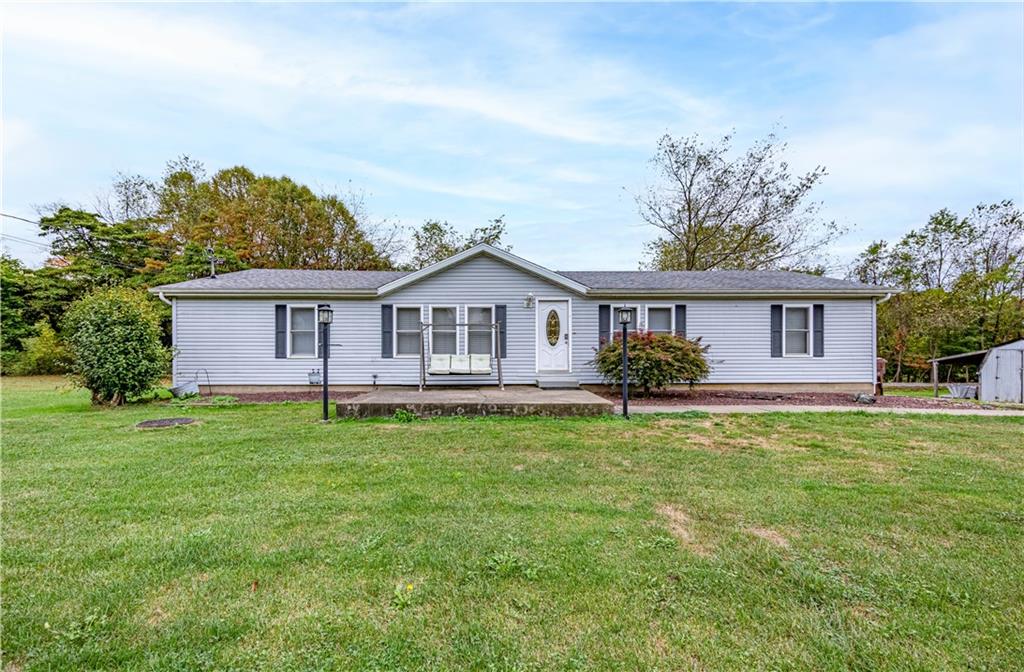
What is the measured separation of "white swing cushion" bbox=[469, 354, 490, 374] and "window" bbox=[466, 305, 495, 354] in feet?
1.17

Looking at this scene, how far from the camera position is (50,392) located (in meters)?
12.8

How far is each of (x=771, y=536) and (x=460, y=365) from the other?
844cm

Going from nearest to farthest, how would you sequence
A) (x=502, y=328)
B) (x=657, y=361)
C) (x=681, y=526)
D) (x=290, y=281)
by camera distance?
(x=681, y=526), (x=657, y=361), (x=502, y=328), (x=290, y=281)

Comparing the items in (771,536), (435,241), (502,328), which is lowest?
(771,536)

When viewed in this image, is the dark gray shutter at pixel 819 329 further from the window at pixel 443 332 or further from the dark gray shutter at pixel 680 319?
the window at pixel 443 332

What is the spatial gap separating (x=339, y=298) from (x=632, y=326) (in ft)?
24.8

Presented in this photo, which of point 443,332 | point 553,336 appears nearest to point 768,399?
point 553,336

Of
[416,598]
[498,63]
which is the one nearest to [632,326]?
[498,63]

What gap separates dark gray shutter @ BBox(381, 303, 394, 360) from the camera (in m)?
11.6

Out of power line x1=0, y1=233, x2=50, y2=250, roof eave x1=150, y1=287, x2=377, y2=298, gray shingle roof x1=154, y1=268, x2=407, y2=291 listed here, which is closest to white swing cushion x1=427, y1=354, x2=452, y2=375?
roof eave x1=150, y1=287, x2=377, y2=298

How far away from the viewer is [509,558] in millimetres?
2760

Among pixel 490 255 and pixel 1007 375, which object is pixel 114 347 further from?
pixel 1007 375

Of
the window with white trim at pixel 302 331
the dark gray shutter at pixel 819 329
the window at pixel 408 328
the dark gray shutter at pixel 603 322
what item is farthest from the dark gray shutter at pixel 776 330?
the window with white trim at pixel 302 331

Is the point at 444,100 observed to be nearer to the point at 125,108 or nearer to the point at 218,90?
the point at 218,90
